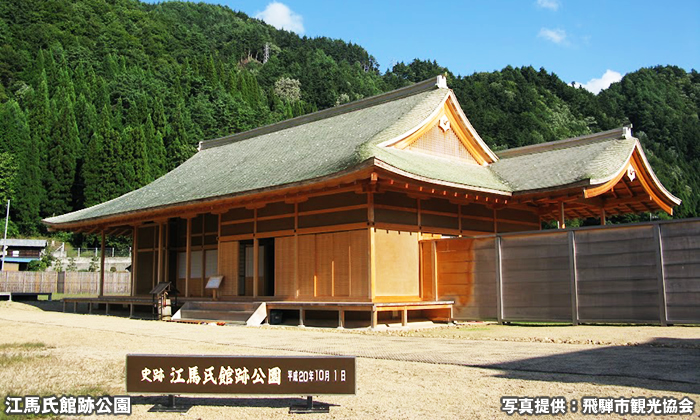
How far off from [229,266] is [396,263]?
594 centimetres

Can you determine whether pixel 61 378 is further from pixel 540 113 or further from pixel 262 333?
pixel 540 113

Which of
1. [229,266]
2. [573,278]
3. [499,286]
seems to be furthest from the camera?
[229,266]

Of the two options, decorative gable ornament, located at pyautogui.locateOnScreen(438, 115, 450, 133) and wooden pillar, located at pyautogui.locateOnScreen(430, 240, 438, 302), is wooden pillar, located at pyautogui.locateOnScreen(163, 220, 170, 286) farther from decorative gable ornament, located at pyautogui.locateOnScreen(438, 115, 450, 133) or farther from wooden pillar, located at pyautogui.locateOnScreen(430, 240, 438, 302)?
wooden pillar, located at pyautogui.locateOnScreen(430, 240, 438, 302)

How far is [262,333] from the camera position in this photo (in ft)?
44.5

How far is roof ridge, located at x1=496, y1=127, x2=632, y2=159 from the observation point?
19545 mm

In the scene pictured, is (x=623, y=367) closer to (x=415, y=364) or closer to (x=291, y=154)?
(x=415, y=364)

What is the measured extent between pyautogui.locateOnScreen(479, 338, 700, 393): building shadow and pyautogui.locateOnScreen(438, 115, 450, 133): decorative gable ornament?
1016 centimetres

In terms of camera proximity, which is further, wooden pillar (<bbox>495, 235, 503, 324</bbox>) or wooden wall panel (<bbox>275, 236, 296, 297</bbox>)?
wooden wall panel (<bbox>275, 236, 296, 297</bbox>)

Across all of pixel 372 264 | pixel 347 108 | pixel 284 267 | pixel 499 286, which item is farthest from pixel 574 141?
pixel 284 267

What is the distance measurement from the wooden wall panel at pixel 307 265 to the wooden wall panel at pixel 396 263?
1994 millimetres

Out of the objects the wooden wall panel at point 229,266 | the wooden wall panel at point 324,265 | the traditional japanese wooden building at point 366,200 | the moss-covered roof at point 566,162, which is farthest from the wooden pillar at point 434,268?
the wooden wall panel at point 229,266

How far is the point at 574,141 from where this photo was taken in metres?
20.8

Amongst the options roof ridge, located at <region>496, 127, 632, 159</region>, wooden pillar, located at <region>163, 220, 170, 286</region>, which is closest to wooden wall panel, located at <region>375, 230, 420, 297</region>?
roof ridge, located at <region>496, 127, 632, 159</region>

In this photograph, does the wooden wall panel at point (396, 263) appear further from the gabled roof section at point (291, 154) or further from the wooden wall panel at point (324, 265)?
the gabled roof section at point (291, 154)
